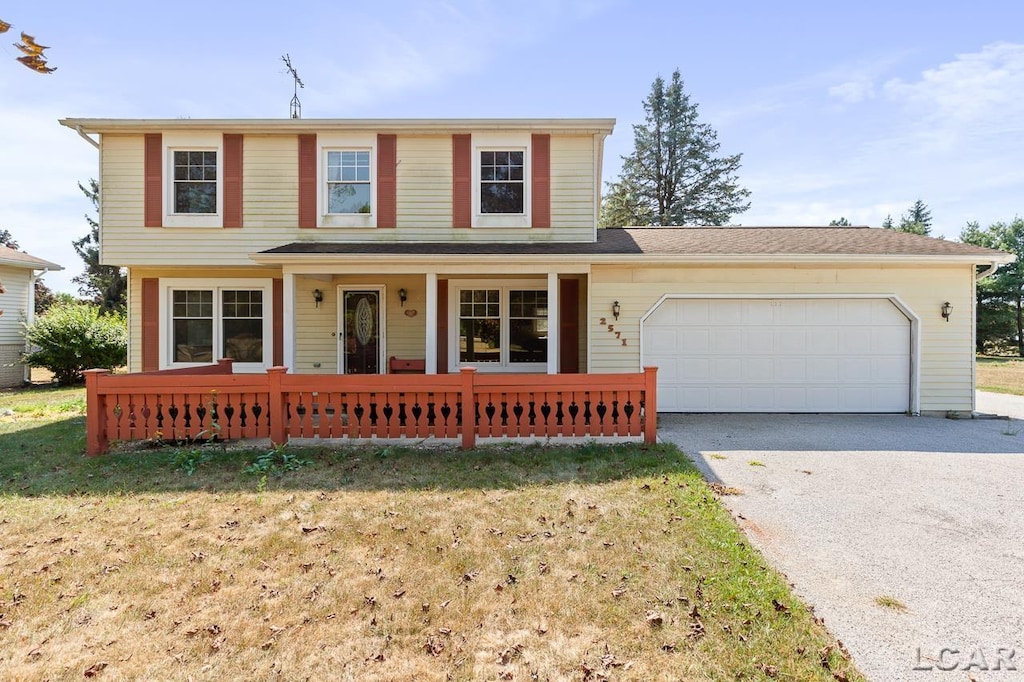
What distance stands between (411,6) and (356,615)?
9655mm

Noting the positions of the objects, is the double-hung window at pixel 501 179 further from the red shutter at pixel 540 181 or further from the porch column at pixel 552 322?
the porch column at pixel 552 322

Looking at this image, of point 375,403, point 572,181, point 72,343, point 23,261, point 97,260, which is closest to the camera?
point 375,403

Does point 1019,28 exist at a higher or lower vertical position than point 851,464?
higher

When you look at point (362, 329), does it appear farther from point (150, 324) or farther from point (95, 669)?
point (95, 669)

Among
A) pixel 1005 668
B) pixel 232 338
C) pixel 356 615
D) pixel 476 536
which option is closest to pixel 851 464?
pixel 1005 668

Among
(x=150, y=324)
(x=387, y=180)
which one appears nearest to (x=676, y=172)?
(x=387, y=180)

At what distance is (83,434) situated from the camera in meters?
6.96

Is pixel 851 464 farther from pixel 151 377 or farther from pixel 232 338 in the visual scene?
pixel 232 338

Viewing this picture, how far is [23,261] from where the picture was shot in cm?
1366

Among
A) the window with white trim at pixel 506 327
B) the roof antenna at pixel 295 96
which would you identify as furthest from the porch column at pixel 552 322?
the roof antenna at pixel 295 96

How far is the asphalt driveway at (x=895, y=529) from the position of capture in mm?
2473
